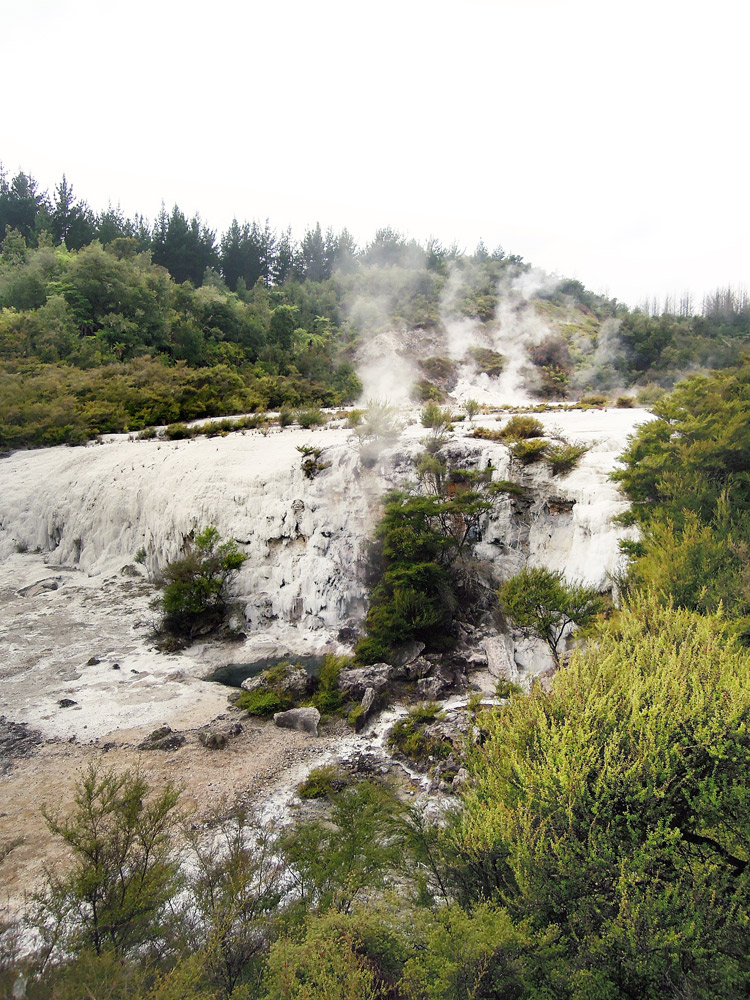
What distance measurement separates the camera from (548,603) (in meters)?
9.36

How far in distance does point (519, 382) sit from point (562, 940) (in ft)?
110

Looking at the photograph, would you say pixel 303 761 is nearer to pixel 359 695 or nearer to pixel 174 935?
pixel 359 695

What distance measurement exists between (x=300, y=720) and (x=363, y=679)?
5.08 feet

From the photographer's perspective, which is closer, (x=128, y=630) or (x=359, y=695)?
(x=359, y=695)

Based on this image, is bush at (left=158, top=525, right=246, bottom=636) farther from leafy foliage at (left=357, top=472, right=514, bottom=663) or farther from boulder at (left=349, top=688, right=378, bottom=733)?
boulder at (left=349, top=688, right=378, bottom=733)

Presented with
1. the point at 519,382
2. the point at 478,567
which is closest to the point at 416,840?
the point at 478,567

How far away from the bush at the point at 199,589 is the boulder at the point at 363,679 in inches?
182

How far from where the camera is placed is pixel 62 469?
20.2 meters

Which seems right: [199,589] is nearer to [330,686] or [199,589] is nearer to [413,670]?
[330,686]

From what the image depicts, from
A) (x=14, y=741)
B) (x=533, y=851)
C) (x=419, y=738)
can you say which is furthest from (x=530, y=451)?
(x=14, y=741)

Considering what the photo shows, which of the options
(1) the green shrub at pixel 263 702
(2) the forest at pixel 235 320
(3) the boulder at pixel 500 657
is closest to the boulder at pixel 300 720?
(1) the green shrub at pixel 263 702

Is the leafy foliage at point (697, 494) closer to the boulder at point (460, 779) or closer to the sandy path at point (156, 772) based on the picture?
the boulder at point (460, 779)

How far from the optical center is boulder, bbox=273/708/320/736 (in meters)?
9.30

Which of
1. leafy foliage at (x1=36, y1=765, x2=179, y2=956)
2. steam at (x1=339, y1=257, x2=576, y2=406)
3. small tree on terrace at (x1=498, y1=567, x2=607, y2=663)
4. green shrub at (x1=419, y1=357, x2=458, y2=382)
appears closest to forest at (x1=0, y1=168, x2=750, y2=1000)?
leafy foliage at (x1=36, y1=765, x2=179, y2=956)
